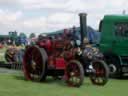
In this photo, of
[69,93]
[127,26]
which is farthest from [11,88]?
[127,26]

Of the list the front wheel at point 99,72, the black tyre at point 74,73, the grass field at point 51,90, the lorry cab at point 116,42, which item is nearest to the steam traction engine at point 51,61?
the black tyre at point 74,73

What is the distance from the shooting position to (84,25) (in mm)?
17219

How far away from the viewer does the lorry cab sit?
58.1 feet

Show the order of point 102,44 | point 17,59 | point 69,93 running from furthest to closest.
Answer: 1. point 17,59
2. point 102,44
3. point 69,93

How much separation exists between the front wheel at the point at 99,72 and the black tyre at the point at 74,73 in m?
0.80

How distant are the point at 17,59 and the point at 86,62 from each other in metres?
8.26

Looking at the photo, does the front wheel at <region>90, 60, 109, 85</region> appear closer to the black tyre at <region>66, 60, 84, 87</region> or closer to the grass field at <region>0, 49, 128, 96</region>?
the grass field at <region>0, 49, 128, 96</region>

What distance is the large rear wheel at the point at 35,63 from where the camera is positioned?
1455 centimetres

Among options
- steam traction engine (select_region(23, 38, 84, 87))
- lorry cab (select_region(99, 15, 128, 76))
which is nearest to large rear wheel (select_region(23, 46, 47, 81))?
steam traction engine (select_region(23, 38, 84, 87))

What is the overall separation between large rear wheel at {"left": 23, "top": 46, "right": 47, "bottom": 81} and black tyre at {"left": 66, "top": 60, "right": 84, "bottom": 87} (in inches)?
39.7

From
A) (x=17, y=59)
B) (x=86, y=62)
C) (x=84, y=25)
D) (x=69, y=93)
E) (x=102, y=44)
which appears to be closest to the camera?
(x=69, y=93)

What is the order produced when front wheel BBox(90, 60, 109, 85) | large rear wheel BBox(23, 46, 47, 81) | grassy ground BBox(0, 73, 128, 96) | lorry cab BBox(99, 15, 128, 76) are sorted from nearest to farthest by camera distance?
grassy ground BBox(0, 73, 128, 96) → front wheel BBox(90, 60, 109, 85) → large rear wheel BBox(23, 46, 47, 81) → lorry cab BBox(99, 15, 128, 76)

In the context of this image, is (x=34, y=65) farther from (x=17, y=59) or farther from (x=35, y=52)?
(x=17, y=59)

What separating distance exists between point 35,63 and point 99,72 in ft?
7.04
